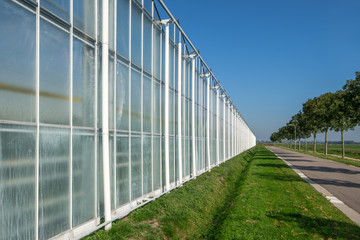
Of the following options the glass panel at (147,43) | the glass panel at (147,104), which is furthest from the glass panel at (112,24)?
the glass panel at (147,104)

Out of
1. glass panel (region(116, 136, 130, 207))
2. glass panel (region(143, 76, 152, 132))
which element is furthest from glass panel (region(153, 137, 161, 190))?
glass panel (region(116, 136, 130, 207))

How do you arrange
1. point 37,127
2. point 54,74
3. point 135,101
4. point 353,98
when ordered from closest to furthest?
point 37,127, point 54,74, point 135,101, point 353,98

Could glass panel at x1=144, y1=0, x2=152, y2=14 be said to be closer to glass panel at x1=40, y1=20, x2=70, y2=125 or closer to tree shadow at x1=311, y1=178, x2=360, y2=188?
glass panel at x1=40, y1=20, x2=70, y2=125

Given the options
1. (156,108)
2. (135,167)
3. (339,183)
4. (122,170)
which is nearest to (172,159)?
(156,108)

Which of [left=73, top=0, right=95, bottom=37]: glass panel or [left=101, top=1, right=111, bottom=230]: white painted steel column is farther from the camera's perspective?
[left=101, top=1, right=111, bottom=230]: white painted steel column

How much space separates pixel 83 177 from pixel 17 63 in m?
2.57

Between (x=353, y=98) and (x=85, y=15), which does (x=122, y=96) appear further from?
(x=353, y=98)

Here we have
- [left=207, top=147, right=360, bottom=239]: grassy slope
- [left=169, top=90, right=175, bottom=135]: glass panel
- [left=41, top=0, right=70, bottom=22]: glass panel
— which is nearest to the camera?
[left=41, top=0, right=70, bottom=22]: glass panel

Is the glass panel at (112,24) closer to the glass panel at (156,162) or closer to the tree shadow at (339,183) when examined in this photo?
the glass panel at (156,162)

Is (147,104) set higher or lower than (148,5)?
lower

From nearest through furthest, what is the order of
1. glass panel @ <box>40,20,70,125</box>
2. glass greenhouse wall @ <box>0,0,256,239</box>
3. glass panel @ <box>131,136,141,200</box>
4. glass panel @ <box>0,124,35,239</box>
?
1. glass panel @ <box>0,124,35,239</box>
2. glass greenhouse wall @ <box>0,0,256,239</box>
3. glass panel @ <box>40,20,70,125</box>
4. glass panel @ <box>131,136,141,200</box>

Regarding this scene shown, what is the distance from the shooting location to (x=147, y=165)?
9.18 metres

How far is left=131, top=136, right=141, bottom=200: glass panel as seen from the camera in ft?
26.5

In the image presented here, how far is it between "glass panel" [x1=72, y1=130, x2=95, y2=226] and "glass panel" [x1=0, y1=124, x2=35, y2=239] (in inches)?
42.3
